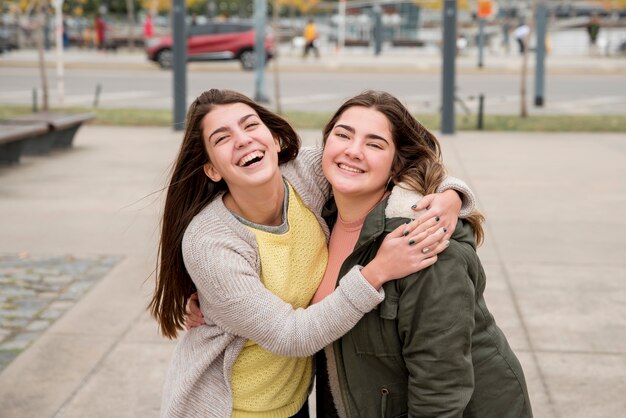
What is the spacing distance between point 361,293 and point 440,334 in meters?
0.21

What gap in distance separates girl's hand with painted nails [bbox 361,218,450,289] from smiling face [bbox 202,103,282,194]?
41 cm

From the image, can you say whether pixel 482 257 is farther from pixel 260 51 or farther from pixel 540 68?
pixel 540 68

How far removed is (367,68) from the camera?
27656 mm

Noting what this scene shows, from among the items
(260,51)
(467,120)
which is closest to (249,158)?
(467,120)

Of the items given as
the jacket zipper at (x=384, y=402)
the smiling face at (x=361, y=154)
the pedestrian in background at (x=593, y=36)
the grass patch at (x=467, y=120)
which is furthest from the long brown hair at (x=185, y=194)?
the pedestrian in background at (x=593, y=36)

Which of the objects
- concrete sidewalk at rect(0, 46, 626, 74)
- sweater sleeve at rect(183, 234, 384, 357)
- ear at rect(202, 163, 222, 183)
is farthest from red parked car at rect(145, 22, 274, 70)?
sweater sleeve at rect(183, 234, 384, 357)

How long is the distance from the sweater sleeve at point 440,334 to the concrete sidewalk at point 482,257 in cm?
98

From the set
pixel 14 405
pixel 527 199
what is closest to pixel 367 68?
pixel 527 199

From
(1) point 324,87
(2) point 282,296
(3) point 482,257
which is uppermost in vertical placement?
(2) point 282,296

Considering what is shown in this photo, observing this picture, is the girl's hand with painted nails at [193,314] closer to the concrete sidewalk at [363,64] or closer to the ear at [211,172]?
the ear at [211,172]

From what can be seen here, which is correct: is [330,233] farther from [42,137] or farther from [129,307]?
[42,137]

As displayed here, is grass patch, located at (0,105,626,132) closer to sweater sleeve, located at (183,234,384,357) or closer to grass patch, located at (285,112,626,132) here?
grass patch, located at (285,112,626,132)

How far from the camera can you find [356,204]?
241 cm

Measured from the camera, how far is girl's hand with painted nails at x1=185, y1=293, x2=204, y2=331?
2.58m
